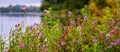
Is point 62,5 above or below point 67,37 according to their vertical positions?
below

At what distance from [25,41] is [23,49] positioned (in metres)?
0.15

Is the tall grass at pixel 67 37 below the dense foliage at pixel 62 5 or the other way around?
the other way around

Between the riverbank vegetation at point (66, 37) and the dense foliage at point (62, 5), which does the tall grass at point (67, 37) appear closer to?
the riverbank vegetation at point (66, 37)

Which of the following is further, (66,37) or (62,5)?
(62,5)

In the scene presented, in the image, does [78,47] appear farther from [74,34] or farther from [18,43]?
[18,43]

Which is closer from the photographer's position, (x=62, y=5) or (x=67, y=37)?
(x=67, y=37)

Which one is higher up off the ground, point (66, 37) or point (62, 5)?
point (66, 37)

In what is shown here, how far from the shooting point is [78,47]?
4027 mm

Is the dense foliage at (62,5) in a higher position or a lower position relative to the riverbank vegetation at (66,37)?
lower

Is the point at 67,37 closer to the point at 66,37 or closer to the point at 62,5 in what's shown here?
the point at 66,37

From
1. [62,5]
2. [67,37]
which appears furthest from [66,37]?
[62,5]

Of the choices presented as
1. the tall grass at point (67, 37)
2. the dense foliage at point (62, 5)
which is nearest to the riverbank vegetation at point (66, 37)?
the tall grass at point (67, 37)

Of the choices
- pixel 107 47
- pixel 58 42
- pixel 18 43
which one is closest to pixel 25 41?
pixel 18 43

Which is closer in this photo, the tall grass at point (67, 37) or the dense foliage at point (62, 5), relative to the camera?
the tall grass at point (67, 37)
